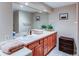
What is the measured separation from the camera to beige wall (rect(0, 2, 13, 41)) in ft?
4.58

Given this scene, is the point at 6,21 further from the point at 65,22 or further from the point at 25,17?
the point at 65,22

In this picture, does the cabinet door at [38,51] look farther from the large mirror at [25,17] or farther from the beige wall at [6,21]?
the beige wall at [6,21]

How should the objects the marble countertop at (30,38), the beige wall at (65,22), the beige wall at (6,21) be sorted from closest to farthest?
the beige wall at (6,21), the beige wall at (65,22), the marble countertop at (30,38)

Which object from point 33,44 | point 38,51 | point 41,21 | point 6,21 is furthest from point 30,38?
point 6,21

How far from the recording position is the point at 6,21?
1.46 metres

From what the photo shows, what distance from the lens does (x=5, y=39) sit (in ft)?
4.87

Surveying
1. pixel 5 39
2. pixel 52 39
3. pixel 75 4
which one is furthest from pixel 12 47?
pixel 75 4

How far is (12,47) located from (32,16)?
0.58 m

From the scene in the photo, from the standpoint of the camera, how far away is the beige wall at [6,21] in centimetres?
139

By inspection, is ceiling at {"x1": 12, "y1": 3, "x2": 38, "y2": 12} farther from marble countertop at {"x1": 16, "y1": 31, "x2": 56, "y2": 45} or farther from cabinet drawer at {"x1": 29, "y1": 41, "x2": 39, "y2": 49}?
Result: cabinet drawer at {"x1": 29, "y1": 41, "x2": 39, "y2": 49}

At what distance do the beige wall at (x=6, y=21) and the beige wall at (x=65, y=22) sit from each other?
0.67 metres

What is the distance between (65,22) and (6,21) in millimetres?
933

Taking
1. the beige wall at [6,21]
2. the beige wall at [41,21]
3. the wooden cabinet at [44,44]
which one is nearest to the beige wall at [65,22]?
the beige wall at [41,21]

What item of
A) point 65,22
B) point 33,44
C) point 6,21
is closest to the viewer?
point 6,21
